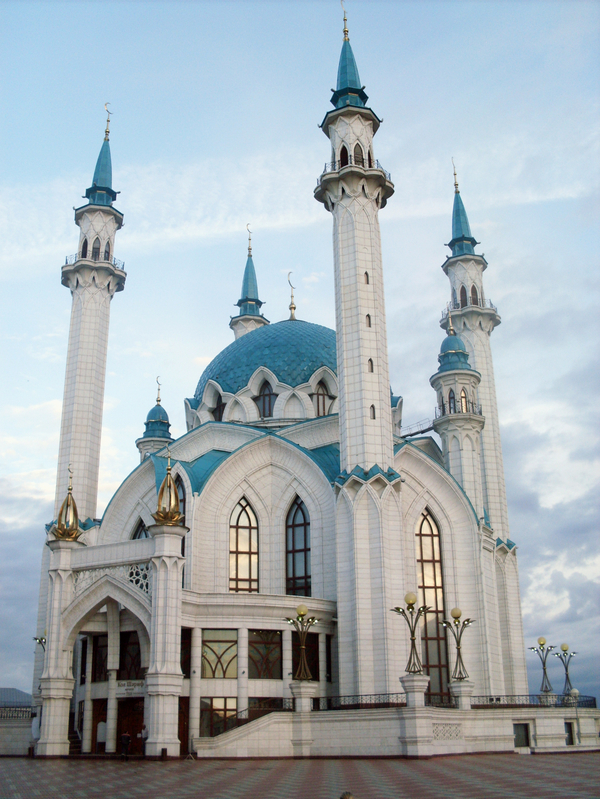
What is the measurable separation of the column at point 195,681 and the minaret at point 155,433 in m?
19.3

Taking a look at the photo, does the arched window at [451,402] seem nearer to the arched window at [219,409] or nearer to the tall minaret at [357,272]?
the tall minaret at [357,272]

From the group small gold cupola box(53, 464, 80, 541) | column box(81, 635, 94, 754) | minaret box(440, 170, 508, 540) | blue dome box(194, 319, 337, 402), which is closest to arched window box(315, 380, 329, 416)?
blue dome box(194, 319, 337, 402)

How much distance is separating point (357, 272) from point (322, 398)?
28.9 ft

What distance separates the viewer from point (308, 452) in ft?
113

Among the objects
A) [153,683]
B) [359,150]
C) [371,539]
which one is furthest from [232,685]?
[359,150]

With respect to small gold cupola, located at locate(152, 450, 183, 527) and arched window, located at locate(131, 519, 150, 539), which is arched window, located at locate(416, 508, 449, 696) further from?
arched window, located at locate(131, 519, 150, 539)

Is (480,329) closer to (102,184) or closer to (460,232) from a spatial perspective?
(460,232)

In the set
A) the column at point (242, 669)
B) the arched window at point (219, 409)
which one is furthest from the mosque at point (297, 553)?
the arched window at point (219, 409)

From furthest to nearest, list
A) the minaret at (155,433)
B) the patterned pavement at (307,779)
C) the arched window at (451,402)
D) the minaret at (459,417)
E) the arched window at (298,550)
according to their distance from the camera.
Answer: the minaret at (155,433), the arched window at (451,402), the minaret at (459,417), the arched window at (298,550), the patterned pavement at (307,779)

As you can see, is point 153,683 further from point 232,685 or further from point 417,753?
point 417,753

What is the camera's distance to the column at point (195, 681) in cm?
2786

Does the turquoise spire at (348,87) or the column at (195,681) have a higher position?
the turquoise spire at (348,87)

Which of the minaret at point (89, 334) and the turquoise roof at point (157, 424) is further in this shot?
the turquoise roof at point (157, 424)

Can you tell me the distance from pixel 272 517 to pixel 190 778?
655 inches
